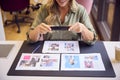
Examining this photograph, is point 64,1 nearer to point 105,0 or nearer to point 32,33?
point 32,33

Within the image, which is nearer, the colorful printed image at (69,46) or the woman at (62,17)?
the colorful printed image at (69,46)

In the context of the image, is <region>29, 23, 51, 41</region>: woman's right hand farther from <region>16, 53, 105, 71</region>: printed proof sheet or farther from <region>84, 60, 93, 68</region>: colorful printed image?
<region>84, 60, 93, 68</region>: colorful printed image

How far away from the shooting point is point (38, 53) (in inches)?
56.2

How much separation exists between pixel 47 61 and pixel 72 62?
164 millimetres

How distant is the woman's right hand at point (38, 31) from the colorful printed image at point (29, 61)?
218 millimetres

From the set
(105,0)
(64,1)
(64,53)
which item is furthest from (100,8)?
(64,53)

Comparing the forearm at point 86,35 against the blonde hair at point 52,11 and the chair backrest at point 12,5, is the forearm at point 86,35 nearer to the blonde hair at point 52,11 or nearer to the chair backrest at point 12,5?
the blonde hair at point 52,11

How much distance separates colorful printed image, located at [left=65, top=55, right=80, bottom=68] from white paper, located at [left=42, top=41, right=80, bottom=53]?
0.10 m

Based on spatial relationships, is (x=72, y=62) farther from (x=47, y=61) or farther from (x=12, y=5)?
(x=12, y=5)

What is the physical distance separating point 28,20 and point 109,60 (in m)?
3.14

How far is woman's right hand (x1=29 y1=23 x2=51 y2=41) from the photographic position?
1.46 meters

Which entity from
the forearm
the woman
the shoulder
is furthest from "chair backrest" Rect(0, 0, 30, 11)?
the forearm

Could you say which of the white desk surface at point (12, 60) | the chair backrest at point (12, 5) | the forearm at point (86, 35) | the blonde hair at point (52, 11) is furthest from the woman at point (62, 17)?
the chair backrest at point (12, 5)

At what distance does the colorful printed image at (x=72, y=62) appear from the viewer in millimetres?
1261
